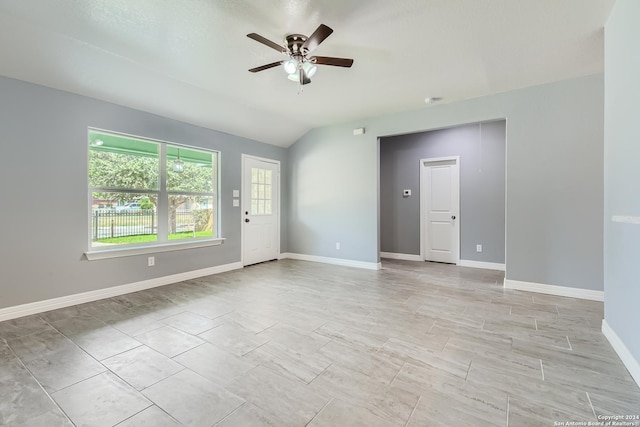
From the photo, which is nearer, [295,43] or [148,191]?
[295,43]

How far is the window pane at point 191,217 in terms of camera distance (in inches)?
168

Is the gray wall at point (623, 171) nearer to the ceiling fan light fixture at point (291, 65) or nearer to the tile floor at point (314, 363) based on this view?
the tile floor at point (314, 363)

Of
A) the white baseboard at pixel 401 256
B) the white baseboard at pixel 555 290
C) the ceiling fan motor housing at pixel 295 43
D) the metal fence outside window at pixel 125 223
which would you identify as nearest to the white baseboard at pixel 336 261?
the white baseboard at pixel 401 256

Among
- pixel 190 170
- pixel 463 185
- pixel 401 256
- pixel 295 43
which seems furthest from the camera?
pixel 401 256

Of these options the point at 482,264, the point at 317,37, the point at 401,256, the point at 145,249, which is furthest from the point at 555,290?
the point at 145,249

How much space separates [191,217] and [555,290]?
17.5ft

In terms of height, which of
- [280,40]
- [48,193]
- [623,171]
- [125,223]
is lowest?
[125,223]

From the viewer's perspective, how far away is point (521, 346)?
7.10ft

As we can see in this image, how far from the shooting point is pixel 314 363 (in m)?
1.95

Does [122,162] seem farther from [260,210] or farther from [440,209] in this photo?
[440,209]

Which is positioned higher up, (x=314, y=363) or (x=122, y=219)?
(x=122, y=219)

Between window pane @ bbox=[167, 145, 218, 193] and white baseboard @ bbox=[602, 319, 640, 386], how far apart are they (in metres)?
5.15

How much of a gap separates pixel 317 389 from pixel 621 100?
3029 millimetres

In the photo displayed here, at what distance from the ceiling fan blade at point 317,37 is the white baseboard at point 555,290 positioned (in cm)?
378
